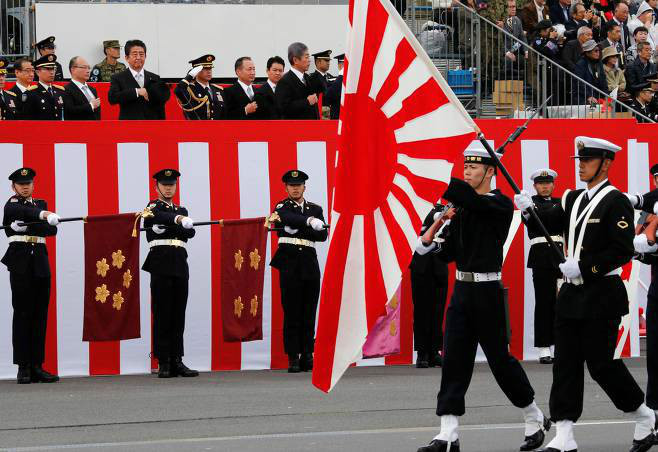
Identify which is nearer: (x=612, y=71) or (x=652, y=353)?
(x=652, y=353)

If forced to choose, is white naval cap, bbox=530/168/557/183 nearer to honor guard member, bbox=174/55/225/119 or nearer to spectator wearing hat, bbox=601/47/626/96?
honor guard member, bbox=174/55/225/119

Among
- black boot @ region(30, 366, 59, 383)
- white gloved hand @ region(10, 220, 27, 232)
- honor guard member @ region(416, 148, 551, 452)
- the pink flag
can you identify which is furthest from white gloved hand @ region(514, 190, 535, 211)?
black boot @ region(30, 366, 59, 383)

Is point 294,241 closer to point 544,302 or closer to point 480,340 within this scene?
point 544,302

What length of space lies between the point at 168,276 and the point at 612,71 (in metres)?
8.10

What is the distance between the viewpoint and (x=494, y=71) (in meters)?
14.1

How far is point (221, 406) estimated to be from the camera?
9.67 metres

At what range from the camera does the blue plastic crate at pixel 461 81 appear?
14195mm

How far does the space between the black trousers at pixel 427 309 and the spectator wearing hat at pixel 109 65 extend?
4.87 meters

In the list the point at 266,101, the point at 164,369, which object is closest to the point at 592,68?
the point at 266,101

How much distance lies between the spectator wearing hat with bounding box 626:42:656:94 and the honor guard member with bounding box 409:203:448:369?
20.3 ft

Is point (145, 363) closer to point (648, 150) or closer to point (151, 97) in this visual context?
point (151, 97)

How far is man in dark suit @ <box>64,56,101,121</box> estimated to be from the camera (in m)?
12.5

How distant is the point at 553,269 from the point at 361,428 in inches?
169

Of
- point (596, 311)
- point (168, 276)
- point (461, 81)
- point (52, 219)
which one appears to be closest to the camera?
point (596, 311)
